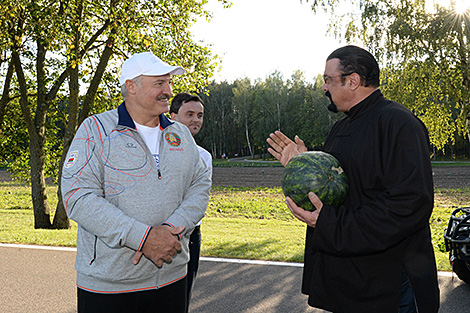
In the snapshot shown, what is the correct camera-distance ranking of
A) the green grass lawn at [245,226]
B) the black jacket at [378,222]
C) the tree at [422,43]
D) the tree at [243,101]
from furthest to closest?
the tree at [243,101] → the tree at [422,43] → the green grass lawn at [245,226] → the black jacket at [378,222]

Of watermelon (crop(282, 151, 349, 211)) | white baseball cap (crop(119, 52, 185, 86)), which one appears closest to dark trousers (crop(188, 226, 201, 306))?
watermelon (crop(282, 151, 349, 211))

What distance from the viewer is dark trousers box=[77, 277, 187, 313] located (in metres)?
2.57

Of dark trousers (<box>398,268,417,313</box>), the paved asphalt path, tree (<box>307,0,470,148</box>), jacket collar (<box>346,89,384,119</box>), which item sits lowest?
the paved asphalt path

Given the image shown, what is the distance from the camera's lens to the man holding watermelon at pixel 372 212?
213 cm

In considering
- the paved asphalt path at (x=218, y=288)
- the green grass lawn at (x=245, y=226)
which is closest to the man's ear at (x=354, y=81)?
the paved asphalt path at (x=218, y=288)

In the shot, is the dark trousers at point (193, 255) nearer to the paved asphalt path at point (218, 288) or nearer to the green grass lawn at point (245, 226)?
the paved asphalt path at point (218, 288)

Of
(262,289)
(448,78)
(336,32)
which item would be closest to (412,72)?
(448,78)

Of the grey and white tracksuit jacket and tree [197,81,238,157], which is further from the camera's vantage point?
tree [197,81,238,157]

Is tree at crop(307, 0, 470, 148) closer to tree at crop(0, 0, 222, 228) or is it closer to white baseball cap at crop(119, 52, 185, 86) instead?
tree at crop(0, 0, 222, 228)

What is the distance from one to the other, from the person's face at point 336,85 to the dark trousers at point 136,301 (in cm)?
170

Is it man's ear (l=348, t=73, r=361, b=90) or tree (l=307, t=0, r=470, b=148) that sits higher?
tree (l=307, t=0, r=470, b=148)

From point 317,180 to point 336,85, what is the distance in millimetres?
624

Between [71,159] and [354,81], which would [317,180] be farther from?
[71,159]

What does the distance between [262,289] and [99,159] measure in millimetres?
3566
